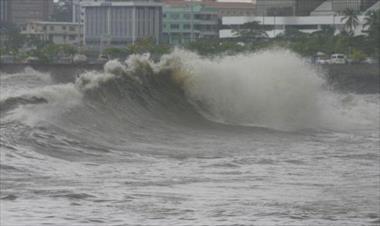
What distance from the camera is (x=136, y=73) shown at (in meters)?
38.5

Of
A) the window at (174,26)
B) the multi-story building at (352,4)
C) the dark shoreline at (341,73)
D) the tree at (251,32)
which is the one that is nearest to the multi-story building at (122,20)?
the window at (174,26)

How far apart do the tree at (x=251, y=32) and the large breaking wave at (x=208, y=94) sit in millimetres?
90039

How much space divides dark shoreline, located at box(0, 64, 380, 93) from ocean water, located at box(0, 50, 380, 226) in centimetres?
3492

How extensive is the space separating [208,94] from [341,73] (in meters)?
51.3

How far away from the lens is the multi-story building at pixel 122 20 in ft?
535

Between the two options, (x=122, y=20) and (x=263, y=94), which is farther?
(x=122, y=20)

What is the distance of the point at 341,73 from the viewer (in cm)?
8894

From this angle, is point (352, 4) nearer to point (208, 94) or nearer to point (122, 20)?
point (122, 20)

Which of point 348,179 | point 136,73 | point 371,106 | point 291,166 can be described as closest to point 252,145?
point 291,166

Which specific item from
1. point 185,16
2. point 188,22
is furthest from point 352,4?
point 185,16

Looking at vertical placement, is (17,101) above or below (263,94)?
above

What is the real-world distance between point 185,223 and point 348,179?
6.33 meters

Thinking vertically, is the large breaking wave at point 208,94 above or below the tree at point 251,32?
above

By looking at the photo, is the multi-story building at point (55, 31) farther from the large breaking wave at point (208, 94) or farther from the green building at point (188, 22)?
the large breaking wave at point (208, 94)
